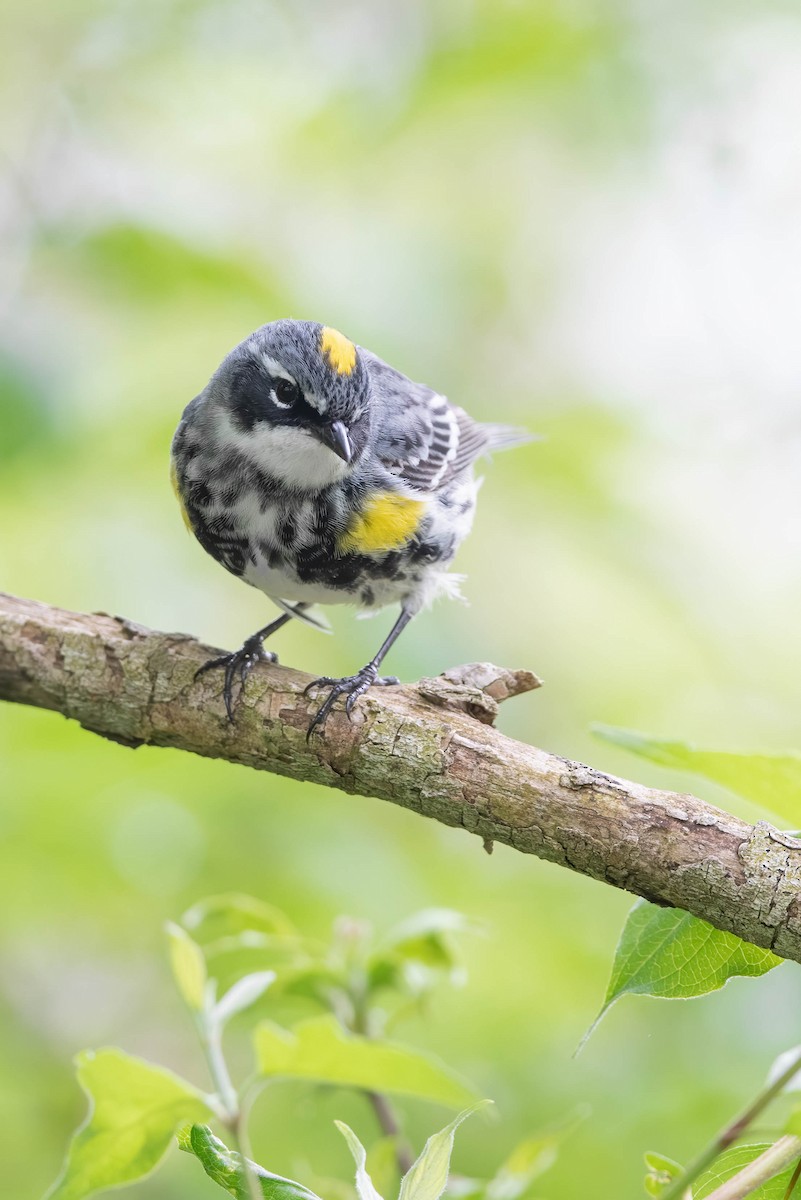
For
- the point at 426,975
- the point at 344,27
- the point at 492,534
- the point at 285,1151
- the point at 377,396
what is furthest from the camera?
the point at 344,27

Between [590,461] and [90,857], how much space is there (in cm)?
198

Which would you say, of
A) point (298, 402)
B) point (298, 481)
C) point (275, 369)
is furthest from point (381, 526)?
point (275, 369)

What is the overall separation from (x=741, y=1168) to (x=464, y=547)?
3092 millimetres

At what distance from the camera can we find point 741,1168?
131 centimetres

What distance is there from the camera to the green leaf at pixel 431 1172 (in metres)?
1.12

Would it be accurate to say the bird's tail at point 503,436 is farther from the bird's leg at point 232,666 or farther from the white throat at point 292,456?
the bird's leg at point 232,666

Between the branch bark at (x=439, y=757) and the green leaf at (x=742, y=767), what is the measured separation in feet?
0.70

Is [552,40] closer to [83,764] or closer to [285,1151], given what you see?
[83,764]

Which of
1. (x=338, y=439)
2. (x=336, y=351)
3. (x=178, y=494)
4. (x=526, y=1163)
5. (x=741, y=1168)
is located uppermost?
(x=336, y=351)

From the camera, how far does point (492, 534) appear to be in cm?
439

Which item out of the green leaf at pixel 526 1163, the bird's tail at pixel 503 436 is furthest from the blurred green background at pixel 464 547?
the green leaf at pixel 526 1163

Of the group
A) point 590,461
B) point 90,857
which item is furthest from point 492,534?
point 90,857

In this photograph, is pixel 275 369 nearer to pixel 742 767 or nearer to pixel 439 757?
pixel 439 757

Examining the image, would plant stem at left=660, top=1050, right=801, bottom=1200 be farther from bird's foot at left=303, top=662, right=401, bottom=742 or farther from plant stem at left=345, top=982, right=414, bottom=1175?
bird's foot at left=303, top=662, right=401, bottom=742
